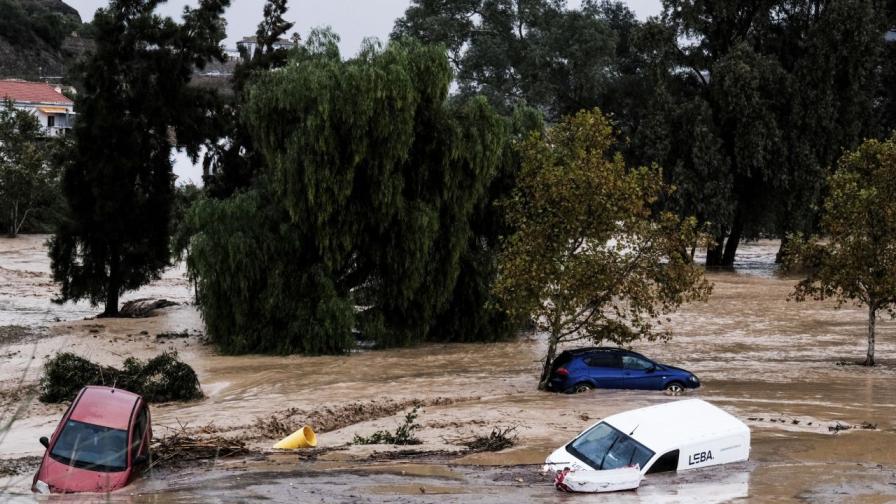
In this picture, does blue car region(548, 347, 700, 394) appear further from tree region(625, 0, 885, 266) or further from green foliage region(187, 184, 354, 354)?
tree region(625, 0, 885, 266)

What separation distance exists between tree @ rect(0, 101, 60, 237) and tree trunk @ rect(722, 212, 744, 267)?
39.9 metres

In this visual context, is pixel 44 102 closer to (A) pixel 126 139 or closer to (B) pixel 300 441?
(A) pixel 126 139

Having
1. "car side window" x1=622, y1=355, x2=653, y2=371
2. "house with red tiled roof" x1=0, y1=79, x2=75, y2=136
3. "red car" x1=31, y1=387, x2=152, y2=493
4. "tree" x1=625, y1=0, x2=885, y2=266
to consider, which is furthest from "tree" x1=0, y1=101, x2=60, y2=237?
"red car" x1=31, y1=387, x2=152, y2=493

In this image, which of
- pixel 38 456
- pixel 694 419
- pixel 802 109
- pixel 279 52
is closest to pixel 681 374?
pixel 694 419

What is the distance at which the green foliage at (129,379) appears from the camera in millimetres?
24672

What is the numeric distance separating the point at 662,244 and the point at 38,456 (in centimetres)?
1531

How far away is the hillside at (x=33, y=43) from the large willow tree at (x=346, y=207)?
100 meters

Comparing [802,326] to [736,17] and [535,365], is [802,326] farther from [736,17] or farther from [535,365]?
[736,17]

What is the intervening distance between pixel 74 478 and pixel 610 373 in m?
14.6

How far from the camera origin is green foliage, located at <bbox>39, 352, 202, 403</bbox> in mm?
24672

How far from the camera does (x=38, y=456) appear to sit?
18172mm

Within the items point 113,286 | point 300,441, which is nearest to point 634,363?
point 300,441

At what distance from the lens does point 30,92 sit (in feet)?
307

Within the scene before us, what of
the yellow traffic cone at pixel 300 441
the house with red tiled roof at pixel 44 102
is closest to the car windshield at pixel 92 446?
the yellow traffic cone at pixel 300 441
